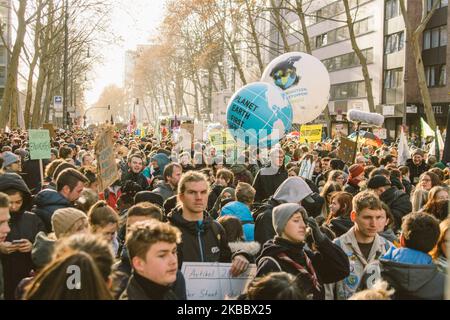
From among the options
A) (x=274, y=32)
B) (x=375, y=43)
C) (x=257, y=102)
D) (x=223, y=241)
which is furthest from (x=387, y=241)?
(x=274, y=32)

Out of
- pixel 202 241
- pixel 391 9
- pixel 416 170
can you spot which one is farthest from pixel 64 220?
pixel 391 9

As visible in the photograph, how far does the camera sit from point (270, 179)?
30.3 feet

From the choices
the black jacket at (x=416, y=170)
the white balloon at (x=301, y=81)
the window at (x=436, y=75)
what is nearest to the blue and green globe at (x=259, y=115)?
the white balloon at (x=301, y=81)

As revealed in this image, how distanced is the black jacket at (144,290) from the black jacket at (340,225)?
2.63 m

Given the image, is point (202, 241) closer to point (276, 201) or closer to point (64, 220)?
point (64, 220)

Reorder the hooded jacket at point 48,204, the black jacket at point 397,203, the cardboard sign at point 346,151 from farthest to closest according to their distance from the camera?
the cardboard sign at point 346,151, the black jacket at point 397,203, the hooded jacket at point 48,204

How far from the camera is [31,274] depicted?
5.07m

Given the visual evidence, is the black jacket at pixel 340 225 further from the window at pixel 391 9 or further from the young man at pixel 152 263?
the window at pixel 391 9

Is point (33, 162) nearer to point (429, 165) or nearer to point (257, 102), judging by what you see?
point (257, 102)

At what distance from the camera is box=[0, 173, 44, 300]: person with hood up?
5.01m

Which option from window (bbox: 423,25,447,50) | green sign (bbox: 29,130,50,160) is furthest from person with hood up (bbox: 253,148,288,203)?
window (bbox: 423,25,447,50)

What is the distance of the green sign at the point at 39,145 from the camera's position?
1133cm

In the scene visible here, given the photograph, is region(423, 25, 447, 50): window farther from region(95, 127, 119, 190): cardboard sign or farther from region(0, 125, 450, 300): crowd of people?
region(0, 125, 450, 300): crowd of people

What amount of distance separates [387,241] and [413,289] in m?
1.44
